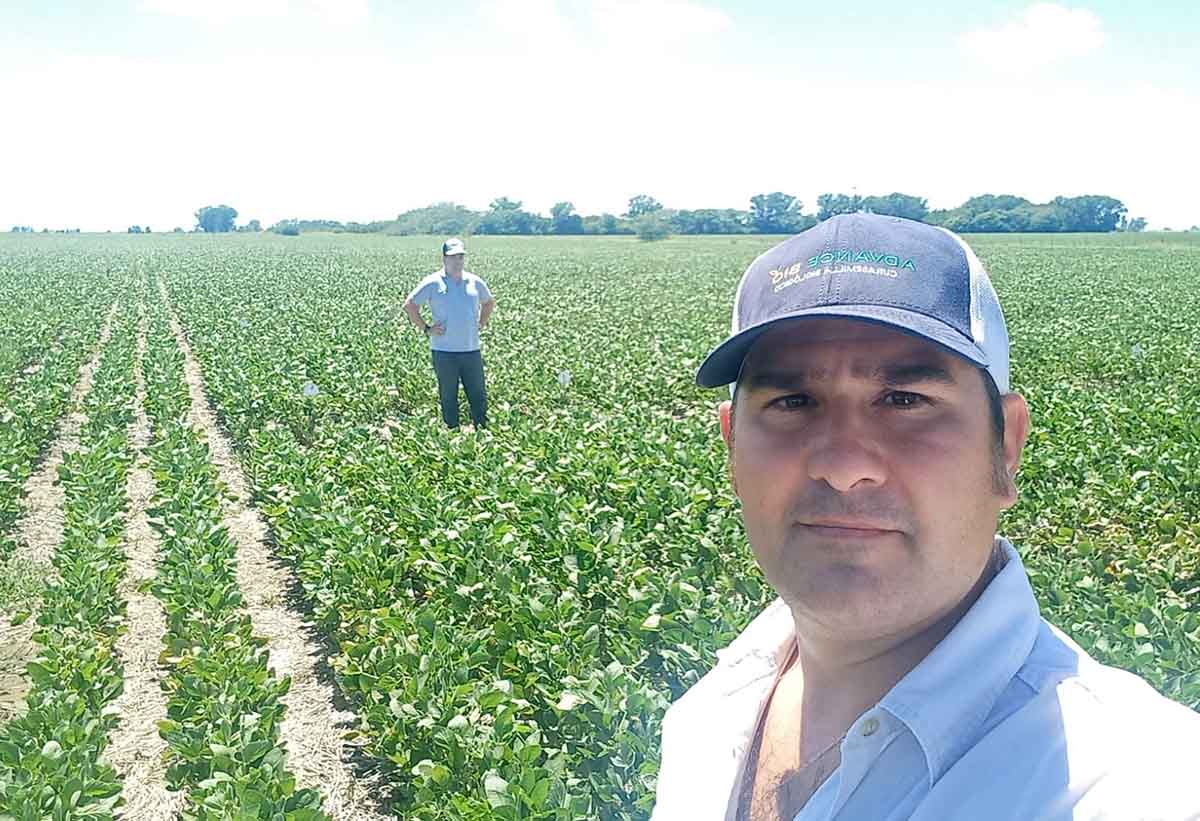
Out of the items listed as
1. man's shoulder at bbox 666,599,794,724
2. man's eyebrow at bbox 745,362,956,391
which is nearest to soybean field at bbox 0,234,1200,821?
man's shoulder at bbox 666,599,794,724

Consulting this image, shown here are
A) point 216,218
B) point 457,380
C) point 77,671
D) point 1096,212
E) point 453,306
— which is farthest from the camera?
point 216,218

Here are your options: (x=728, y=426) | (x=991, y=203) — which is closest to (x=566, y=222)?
(x=991, y=203)

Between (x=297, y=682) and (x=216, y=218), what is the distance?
15504 cm

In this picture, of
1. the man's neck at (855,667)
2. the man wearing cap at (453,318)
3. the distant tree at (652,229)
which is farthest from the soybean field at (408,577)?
the distant tree at (652,229)

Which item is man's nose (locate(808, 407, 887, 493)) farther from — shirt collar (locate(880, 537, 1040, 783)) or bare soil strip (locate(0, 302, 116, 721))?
bare soil strip (locate(0, 302, 116, 721))

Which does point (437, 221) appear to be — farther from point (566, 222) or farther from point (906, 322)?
point (906, 322)

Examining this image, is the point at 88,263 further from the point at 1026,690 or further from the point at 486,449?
the point at 1026,690

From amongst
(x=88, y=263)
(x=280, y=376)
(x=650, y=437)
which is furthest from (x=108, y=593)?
(x=88, y=263)

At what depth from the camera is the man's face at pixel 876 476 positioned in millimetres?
1342

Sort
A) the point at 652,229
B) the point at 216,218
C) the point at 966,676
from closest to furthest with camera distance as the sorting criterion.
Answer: the point at 966,676, the point at 652,229, the point at 216,218

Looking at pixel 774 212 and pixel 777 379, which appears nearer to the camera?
pixel 777 379

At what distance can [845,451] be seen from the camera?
1.37m

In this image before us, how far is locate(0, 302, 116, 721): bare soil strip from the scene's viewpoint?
489cm

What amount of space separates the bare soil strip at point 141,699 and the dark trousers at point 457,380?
2924 mm
